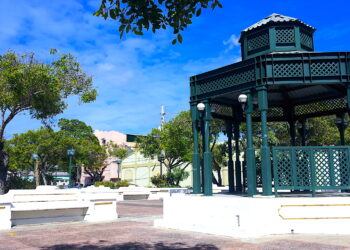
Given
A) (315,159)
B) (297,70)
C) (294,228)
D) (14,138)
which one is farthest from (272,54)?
(14,138)

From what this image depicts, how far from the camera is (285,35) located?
426 inches

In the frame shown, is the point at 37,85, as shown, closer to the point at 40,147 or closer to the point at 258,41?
the point at 258,41

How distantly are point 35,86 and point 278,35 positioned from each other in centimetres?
1430

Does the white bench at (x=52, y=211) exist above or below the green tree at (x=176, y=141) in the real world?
below

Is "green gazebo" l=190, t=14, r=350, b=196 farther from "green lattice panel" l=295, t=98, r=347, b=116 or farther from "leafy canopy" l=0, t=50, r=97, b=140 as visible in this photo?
"leafy canopy" l=0, t=50, r=97, b=140

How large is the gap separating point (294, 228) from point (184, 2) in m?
6.32

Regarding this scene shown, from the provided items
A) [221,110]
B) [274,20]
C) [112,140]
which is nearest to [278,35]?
[274,20]

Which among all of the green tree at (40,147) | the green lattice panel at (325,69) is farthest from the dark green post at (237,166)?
the green tree at (40,147)

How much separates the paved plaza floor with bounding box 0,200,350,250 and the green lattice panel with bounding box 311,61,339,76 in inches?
171

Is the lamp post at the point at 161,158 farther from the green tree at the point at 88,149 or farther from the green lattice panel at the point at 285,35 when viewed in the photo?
the green lattice panel at the point at 285,35

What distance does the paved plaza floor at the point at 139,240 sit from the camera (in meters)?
7.80

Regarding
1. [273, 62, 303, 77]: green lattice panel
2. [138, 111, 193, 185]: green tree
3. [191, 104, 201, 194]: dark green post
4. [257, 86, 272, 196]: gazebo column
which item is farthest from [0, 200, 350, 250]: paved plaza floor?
[138, 111, 193, 185]: green tree

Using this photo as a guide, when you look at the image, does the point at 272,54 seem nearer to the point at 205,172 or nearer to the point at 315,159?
the point at 315,159

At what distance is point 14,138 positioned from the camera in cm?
4744
